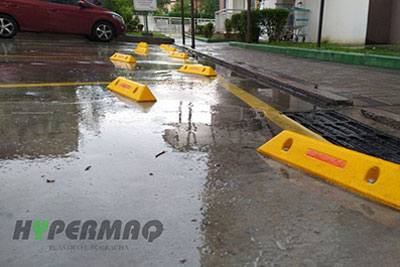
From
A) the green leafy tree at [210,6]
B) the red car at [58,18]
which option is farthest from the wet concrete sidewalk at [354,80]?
the green leafy tree at [210,6]

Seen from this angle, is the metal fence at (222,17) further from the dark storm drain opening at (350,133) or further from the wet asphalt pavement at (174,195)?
the wet asphalt pavement at (174,195)

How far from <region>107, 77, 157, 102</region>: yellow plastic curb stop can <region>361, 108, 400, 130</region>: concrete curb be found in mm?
2616

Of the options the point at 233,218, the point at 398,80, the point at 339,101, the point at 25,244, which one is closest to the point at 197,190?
the point at 233,218

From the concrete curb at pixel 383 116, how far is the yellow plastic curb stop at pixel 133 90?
2.62m

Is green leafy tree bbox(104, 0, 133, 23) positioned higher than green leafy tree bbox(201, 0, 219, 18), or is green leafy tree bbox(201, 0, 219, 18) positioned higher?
green leafy tree bbox(201, 0, 219, 18)

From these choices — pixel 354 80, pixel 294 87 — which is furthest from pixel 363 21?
pixel 294 87

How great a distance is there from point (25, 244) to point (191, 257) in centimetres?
77

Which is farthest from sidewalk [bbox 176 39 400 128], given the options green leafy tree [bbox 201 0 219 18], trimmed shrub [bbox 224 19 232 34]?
green leafy tree [bbox 201 0 219 18]

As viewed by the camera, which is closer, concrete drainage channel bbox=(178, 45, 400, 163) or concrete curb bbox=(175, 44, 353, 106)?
concrete drainage channel bbox=(178, 45, 400, 163)

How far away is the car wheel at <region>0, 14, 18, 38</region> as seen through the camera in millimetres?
12484

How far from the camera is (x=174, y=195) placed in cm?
217

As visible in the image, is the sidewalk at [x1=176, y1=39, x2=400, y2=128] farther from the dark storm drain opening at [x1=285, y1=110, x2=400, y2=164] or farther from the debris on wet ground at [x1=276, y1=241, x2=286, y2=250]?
the debris on wet ground at [x1=276, y1=241, x2=286, y2=250]

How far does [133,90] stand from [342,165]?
10.6ft

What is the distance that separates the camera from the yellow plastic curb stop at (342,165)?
2.19 metres
